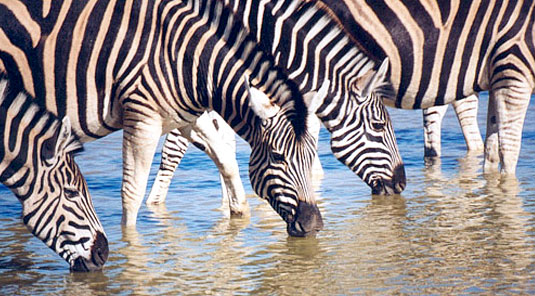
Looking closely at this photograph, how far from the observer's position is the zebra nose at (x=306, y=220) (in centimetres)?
890

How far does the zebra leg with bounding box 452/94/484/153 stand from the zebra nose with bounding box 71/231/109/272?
6601 millimetres

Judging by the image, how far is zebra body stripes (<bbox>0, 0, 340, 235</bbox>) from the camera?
360 inches

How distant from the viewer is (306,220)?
890 centimetres

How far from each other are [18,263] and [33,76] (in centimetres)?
166

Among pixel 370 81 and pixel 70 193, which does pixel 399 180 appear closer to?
pixel 370 81

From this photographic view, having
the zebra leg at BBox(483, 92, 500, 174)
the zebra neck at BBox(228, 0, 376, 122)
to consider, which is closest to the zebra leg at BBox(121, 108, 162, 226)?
the zebra neck at BBox(228, 0, 376, 122)

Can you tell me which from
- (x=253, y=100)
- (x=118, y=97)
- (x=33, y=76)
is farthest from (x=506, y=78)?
(x=33, y=76)

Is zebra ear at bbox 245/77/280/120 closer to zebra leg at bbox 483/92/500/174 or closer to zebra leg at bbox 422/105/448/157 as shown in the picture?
zebra leg at bbox 483/92/500/174

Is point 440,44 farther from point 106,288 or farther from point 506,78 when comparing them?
point 106,288

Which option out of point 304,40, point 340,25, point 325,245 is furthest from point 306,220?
point 340,25

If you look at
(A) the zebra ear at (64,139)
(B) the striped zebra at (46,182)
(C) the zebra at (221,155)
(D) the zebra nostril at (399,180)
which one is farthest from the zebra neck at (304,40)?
(B) the striped zebra at (46,182)

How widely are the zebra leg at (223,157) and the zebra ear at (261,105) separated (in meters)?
1.37

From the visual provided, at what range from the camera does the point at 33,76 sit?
9188 millimetres

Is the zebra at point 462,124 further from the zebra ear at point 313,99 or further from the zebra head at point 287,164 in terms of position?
the zebra head at point 287,164
